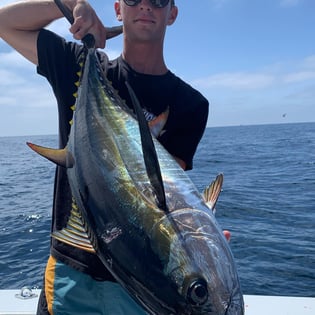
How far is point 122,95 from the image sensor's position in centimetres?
233

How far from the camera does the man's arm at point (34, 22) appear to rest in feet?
6.73

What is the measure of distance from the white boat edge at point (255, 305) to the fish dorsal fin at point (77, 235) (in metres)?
2.11

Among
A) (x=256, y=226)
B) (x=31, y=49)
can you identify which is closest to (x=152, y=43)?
(x=31, y=49)

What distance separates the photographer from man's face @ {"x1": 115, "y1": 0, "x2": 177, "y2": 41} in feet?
6.89

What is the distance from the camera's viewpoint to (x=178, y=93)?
2.33 meters

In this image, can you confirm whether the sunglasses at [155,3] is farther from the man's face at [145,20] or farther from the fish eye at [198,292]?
the fish eye at [198,292]

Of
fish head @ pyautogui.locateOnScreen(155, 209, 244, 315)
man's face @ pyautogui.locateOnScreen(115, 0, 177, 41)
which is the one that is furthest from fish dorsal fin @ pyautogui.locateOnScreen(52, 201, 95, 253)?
man's face @ pyautogui.locateOnScreen(115, 0, 177, 41)

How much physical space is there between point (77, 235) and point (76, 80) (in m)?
0.97

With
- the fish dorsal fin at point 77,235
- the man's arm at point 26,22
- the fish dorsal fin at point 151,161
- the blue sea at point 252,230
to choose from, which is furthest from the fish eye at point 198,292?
the blue sea at point 252,230

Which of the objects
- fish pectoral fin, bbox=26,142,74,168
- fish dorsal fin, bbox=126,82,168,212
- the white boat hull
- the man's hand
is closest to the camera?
fish dorsal fin, bbox=126,82,168,212

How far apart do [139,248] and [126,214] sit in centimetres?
13

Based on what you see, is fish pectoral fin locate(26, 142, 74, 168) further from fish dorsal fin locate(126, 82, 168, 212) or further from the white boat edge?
the white boat edge

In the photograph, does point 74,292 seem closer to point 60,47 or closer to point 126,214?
point 126,214

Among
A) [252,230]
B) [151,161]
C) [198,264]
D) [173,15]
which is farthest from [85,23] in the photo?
[252,230]
